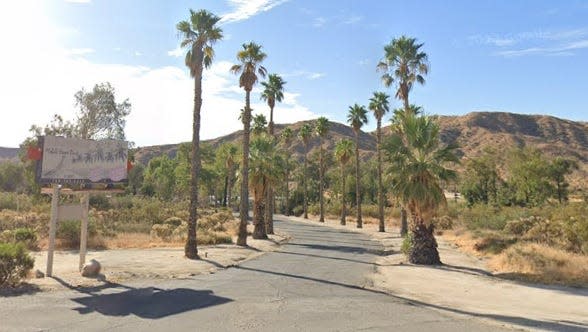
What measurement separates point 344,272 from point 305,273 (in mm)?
1730

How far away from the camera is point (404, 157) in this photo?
2306cm

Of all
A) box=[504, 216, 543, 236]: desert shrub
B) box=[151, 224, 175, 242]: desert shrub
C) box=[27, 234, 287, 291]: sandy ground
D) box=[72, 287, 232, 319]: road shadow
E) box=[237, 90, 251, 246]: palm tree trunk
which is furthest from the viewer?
box=[504, 216, 543, 236]: desert shrub

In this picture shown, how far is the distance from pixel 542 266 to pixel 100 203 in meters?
45.6

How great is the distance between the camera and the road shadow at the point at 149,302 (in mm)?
11672

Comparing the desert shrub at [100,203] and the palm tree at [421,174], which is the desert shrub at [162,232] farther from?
the desert shrub at [100,203]

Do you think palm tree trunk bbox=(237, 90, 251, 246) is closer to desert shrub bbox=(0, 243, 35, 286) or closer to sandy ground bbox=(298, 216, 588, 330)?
sandy ground bbox=(298, 216, 588, 330)

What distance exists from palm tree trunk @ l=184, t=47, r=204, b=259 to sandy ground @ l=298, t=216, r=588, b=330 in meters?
8.85

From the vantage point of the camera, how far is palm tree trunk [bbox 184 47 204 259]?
2372 centimetres

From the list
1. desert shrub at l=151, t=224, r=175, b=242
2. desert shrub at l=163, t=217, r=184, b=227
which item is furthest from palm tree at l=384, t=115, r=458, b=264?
desert shrub at l=163, t=217, r=184, b=227

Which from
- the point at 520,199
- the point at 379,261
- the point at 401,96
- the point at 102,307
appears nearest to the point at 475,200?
the point at 520,199

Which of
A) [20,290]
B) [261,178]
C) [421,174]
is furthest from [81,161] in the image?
[261,178]

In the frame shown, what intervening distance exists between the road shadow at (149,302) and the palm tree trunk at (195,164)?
8.74 metres

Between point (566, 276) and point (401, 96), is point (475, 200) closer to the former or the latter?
point (401, 96)

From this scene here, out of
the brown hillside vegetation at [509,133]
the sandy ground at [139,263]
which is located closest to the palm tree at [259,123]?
the sandy ground at [139,263]
